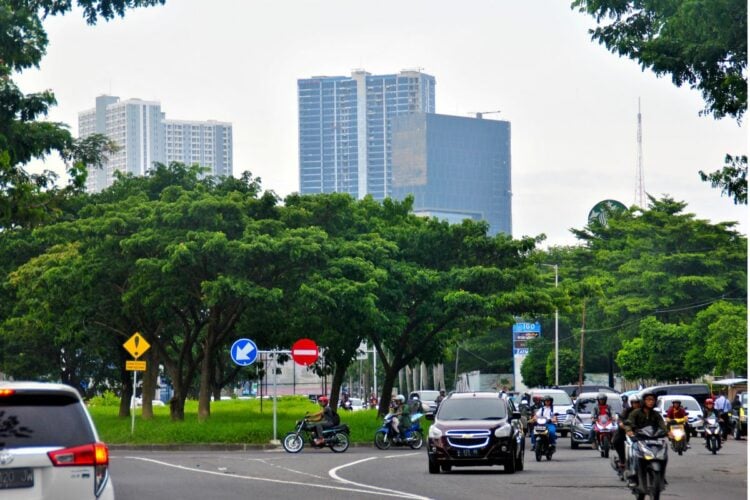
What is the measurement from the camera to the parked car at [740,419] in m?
48.3

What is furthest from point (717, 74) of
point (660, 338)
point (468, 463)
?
point (660, 338)

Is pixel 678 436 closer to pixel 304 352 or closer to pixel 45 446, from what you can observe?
pixel 45 446

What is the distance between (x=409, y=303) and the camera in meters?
52.7

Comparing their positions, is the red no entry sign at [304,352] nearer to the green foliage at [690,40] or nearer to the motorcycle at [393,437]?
the motorcycle at [393,437]

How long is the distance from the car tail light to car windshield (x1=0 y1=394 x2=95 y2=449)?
0.05 metres

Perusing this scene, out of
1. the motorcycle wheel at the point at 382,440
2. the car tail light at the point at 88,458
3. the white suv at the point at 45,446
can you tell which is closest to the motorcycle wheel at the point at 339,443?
the motorcycle wheel at the point at 382,440

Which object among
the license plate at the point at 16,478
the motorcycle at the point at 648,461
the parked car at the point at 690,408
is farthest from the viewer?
the parked car at the point at 690,408

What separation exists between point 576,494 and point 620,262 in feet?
253

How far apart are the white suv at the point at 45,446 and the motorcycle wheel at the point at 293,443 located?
2724 cm

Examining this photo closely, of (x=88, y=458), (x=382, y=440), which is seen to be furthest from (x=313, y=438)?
(x=88, y=458)

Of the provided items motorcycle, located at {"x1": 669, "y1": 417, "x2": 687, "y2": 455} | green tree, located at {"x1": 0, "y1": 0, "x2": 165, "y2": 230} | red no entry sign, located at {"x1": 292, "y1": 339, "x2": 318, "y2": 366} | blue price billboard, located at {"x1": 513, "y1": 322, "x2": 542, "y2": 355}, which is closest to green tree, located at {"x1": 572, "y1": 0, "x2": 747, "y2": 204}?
motorcycle, located at {"x1": 669, "y1": 417, "x2": 687, "y2": 455}

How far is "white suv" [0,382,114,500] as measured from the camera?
398 inches

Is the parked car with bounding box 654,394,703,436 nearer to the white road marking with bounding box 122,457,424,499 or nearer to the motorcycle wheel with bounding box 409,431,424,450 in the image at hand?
the motorcycle wheel with bounding box 409,431,424,450

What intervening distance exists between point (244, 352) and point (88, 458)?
28872 mm
